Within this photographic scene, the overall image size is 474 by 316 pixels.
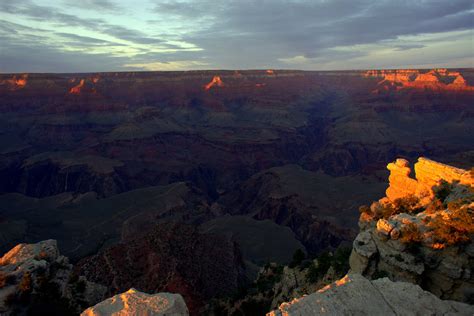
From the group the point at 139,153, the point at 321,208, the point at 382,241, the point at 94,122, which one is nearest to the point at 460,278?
the point at 382,241

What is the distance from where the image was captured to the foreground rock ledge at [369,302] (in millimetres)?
12266

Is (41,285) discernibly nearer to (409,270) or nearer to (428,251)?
(409,270)

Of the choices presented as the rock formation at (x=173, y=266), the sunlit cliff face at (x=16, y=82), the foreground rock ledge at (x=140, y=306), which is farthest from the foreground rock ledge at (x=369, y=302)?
the sunlit cliff face at (x=16, y=82)

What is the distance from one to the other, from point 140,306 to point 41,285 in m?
10.7

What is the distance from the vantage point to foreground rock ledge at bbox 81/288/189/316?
1382 centimetres

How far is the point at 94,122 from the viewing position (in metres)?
166

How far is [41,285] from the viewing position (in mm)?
21188

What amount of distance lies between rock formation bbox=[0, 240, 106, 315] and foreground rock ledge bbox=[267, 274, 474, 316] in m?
15.4

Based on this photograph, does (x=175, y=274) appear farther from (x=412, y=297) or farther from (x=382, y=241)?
(x=412, y=297)

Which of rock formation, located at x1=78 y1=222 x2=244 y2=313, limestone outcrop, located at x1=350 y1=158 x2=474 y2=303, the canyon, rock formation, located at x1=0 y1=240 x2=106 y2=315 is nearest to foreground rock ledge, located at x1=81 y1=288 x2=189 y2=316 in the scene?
rock formation, located at x1=0 y1=240 x2=106 y2=315

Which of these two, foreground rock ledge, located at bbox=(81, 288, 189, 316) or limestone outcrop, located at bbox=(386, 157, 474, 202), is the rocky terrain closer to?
limestone outcrop, located at bbox=(386, 157, 474, 202)

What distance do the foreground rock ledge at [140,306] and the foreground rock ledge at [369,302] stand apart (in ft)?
14.0

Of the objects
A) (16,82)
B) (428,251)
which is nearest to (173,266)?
(428,251)

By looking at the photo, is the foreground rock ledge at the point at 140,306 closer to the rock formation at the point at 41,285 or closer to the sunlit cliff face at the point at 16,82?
the rock formation at the point at 41,285
